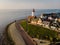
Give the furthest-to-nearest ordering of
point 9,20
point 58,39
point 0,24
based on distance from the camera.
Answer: point 9,20
point 0,24
point 58,39

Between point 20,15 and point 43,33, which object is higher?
point 43,33

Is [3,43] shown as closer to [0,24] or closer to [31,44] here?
[31,44]

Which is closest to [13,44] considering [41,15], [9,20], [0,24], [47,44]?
[47,44]

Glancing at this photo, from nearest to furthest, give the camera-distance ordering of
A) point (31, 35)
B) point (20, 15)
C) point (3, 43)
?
point (3, 43) → point (31, 35) → point (20, 15)

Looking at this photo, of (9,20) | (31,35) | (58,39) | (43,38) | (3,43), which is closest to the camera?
(3,43)

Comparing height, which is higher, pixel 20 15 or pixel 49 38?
pixel 49 38

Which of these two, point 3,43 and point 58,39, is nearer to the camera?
point 3,43

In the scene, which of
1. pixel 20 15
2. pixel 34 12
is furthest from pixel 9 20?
pixel 34 12

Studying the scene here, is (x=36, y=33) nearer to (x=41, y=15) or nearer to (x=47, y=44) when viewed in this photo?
(x=47, y=44)

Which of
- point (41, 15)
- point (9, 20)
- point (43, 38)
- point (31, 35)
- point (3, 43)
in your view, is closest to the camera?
point (3, 43)
